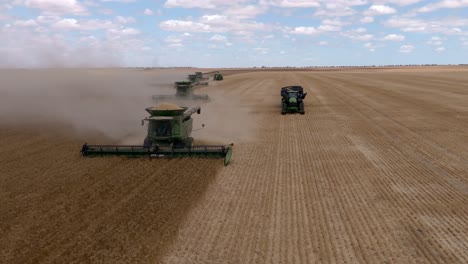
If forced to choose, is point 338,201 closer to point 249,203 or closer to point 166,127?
point 249,203

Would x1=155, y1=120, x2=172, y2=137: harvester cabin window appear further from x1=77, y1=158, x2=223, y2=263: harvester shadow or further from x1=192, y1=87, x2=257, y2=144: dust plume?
x1=192, y1=87, x2=257, y2=144: dust plume

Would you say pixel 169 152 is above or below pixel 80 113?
above

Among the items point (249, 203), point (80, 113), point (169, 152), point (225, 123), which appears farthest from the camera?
point (80, 113)

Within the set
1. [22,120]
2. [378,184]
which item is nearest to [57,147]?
[22,120]

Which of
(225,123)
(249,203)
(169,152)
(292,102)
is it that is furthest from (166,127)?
(292,102)

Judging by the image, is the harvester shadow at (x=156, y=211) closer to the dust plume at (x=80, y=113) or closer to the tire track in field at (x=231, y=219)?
the tire track in field at (x=231, y=219)
